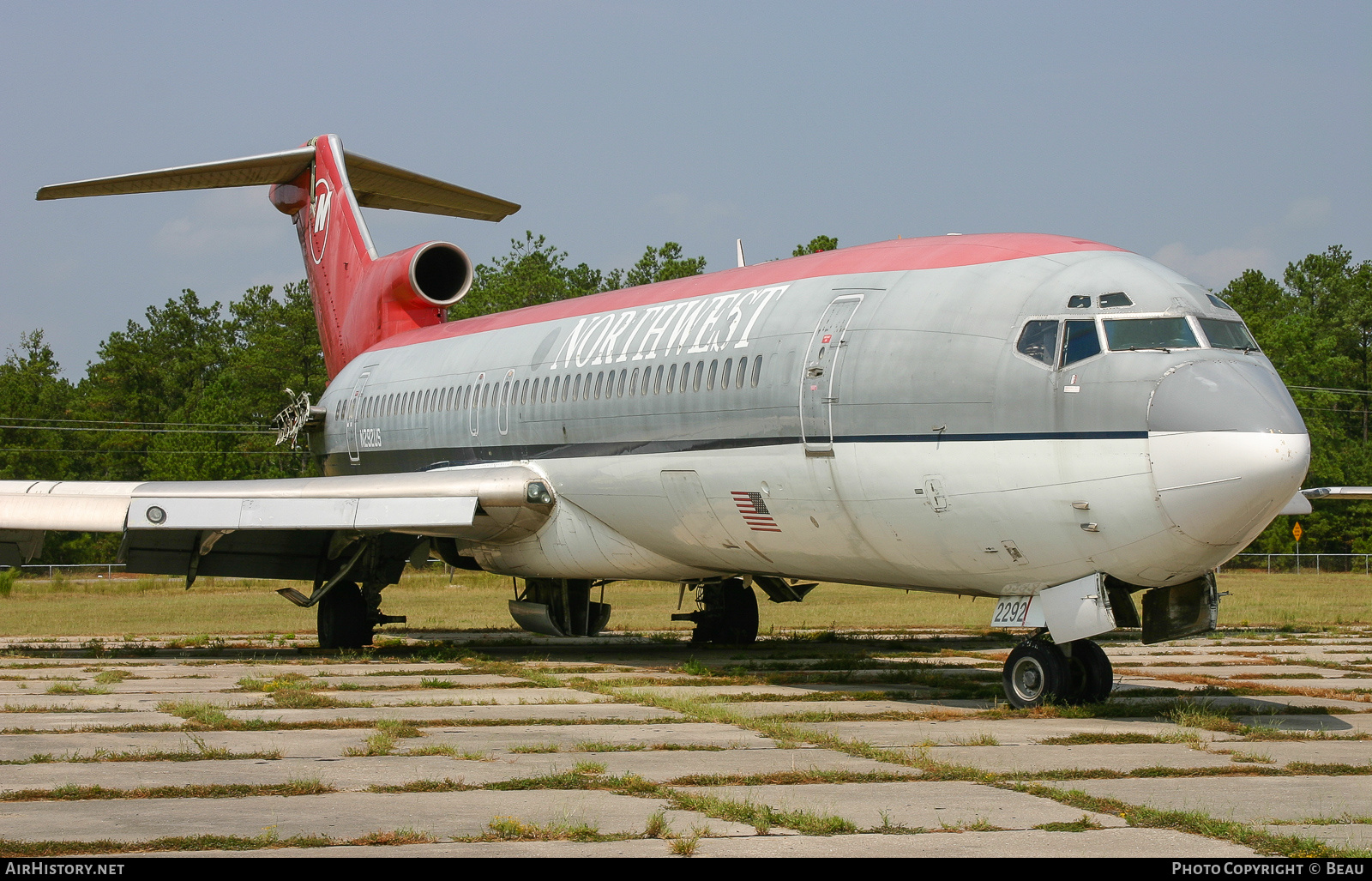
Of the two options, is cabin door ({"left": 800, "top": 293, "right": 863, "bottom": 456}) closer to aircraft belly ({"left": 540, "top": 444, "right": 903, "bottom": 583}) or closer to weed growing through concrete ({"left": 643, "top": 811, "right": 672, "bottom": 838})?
aircraft belly ({"left": 540, "top": 444, "right": 903, "bottom": 583})

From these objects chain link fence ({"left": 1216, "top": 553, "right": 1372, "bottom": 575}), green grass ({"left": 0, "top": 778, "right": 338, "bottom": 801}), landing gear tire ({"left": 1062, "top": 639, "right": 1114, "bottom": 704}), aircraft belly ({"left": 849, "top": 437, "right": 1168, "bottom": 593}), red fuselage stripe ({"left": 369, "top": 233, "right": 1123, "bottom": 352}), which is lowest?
chain link fence ({"left": 1216, "top": 553, "right": 1372, "bottom": 575})

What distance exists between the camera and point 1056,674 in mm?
11531

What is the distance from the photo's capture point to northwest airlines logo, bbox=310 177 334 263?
82.8 feet

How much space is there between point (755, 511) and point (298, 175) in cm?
1568

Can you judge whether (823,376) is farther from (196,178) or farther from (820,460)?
(196,178)

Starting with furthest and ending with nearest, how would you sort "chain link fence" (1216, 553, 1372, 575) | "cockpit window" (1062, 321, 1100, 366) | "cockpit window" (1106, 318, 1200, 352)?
"chain link fence" (1216, 553, 1372, 575) → "cockpit window" (1062, 321, 1100, 366) → "cockpit window" (1106, 318, 1200, 352)

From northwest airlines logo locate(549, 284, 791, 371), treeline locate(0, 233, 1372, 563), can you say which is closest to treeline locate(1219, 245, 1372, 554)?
treeline locate(0, 233, 1372, 563)

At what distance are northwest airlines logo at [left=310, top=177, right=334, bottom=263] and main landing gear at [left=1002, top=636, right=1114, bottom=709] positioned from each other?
16943 mm

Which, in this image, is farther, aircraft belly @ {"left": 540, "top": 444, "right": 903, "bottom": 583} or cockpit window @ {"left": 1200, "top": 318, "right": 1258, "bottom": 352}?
aircraft belly @ {"left": 540, "top": 444, "right": 903, "bottom": 583}

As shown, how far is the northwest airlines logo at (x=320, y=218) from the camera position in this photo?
82.8ft

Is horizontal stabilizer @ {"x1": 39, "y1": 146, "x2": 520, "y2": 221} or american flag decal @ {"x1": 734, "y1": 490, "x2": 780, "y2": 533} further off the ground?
horizontal stabilizer @ {"x1": 39, "y1": 146, "x2": 520, "y2": 221}

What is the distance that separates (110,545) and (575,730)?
6872 centimetres

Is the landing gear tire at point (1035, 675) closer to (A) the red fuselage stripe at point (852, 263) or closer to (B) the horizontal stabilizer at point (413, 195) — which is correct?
(A) the red fuselage stripe at point (852, 263)

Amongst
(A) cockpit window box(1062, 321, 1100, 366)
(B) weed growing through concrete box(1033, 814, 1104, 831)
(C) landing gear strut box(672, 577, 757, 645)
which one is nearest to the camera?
(B) weed growing through concrete box(1033, 814, 1104, 831)
